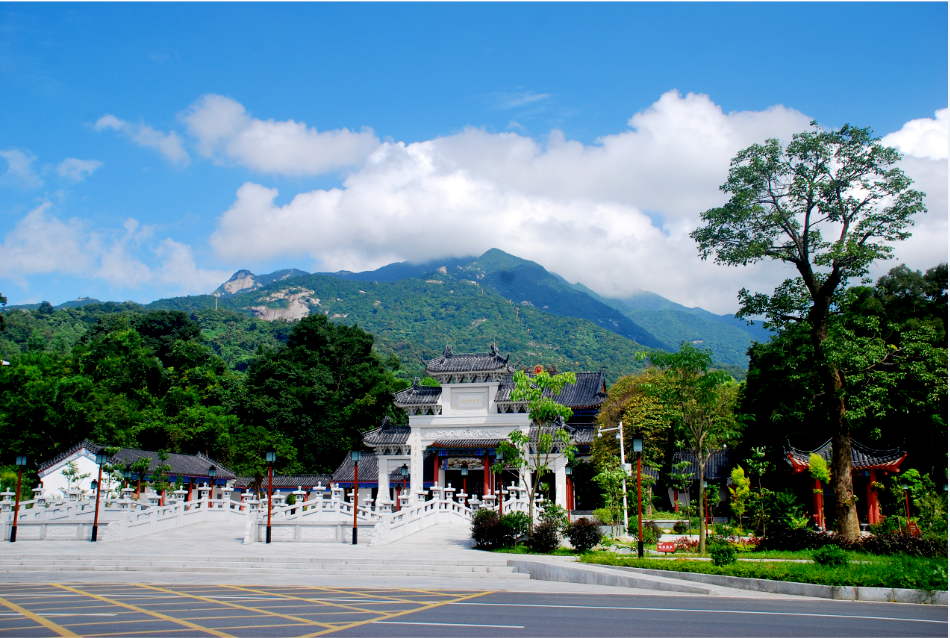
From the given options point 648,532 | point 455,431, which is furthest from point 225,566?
point 455,431

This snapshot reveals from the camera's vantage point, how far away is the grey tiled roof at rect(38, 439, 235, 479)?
3700 cm

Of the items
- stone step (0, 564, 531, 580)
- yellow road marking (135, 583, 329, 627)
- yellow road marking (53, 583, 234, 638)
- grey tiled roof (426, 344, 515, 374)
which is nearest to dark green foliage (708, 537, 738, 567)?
stone step (0, 564, 531, 580)

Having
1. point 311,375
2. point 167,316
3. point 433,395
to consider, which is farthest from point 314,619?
point 167,316

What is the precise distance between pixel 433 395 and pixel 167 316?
37630mm

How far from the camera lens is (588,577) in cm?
1401

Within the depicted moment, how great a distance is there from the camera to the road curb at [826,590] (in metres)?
11.0

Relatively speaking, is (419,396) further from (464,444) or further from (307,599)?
(307,599)

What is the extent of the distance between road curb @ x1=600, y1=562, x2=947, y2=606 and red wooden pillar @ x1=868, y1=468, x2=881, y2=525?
1647 cm

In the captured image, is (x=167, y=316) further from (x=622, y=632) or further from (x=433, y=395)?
(x=622, y=632)

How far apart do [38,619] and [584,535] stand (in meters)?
12.7

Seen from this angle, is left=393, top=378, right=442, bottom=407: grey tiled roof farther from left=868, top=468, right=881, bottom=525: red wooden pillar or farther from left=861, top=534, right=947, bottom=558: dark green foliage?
left=861, top=534, right=947, bottom=558: dark green foliage

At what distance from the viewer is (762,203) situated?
66.5 feet

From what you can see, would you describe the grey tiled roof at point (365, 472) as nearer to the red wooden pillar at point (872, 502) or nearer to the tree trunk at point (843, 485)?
the red wooden pillar at point (872, 502)

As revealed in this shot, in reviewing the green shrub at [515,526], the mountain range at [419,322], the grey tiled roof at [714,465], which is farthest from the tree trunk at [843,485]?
the mountain range at [419,322]
